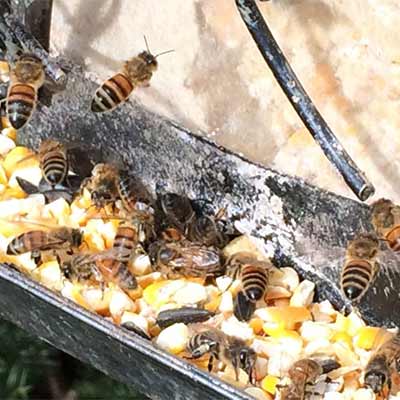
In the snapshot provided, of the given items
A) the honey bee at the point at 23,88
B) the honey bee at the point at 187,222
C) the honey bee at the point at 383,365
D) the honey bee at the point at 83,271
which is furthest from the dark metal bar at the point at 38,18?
the honey bee at the point at 383,365

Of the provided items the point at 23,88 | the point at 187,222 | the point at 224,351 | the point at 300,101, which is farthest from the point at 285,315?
the point at 23,88

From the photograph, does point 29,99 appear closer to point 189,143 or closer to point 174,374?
point 189,143

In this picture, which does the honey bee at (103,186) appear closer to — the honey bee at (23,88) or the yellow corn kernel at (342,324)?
the honey bee at (23,88)

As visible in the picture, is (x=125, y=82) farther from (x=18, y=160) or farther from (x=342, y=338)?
(x=342, y=338)

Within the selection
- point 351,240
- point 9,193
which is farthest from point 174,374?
point 9,193

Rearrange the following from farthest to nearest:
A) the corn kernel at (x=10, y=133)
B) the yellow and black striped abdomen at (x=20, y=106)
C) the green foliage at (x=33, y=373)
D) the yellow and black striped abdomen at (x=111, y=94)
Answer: the corn kernel at (x=10, y=133), the green foliage at (x=33, y=373), the yellow and black striped abdomen at (x=20, y=106), the yellow and black striped abdomen at (x=111, y=94)
